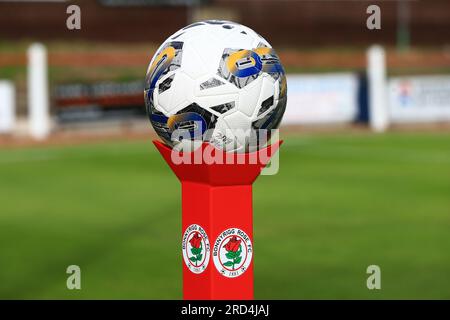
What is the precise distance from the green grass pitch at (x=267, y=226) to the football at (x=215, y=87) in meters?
2.91

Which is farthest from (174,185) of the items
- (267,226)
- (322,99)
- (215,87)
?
(322,99)

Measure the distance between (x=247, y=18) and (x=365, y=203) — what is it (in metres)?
31.1

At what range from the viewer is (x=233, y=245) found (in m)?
5.51

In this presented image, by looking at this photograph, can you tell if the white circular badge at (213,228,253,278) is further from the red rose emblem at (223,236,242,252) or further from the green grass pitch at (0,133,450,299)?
the green grass pitch at (0,133,450,299)

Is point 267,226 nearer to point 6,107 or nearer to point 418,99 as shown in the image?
point 6,107

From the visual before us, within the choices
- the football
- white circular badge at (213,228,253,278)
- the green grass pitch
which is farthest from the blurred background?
the football

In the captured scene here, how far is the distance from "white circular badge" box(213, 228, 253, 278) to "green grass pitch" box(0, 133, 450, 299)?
245cm

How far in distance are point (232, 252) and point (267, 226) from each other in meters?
5.87

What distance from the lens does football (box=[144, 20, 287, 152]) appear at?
17.2 ft

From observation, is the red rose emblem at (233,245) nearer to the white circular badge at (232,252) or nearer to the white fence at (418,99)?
the white circular badge at (232,252)

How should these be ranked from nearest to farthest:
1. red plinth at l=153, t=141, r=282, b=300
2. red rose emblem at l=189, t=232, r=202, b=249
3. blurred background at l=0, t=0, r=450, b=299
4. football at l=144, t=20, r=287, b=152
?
1. football at l=144, t=20, r=287, b=152
2. red plinth at l=153, t=141, r=282, b=300
3. red rose emblem at l=189, t=232, r=202, b=249
4. blurred background at l=0, t=0, r=450, b=299

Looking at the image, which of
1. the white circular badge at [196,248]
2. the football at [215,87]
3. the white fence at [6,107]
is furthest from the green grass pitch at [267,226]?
the white fence at [6,107]

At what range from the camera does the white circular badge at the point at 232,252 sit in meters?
5.46

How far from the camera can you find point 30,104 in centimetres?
2425
